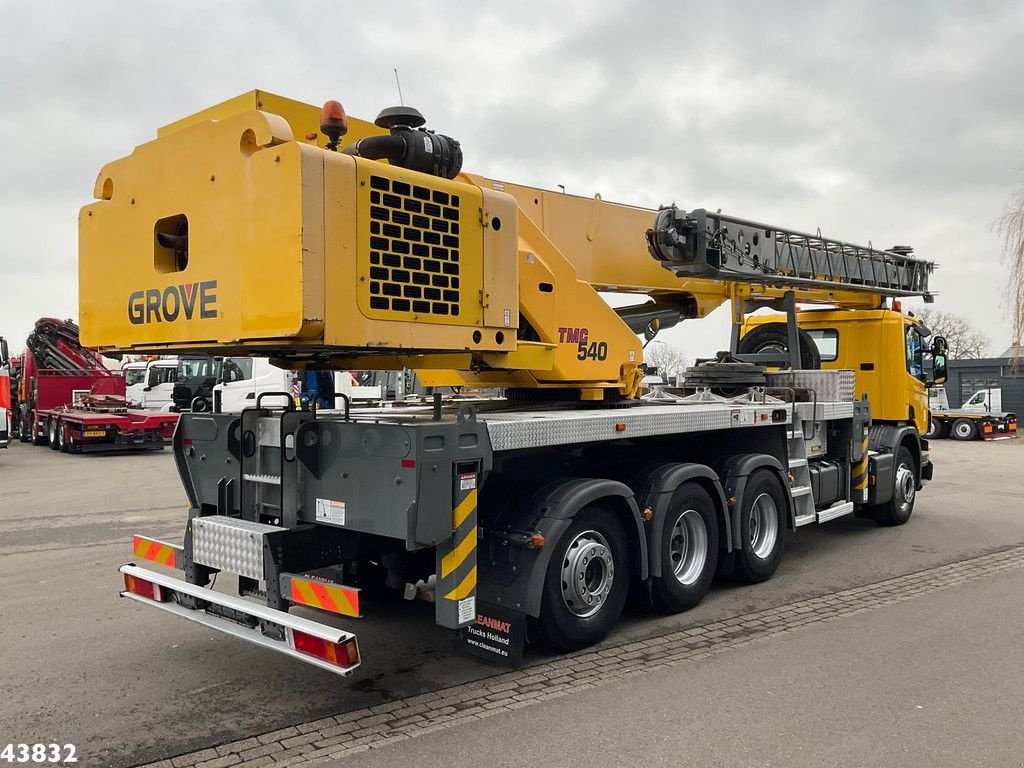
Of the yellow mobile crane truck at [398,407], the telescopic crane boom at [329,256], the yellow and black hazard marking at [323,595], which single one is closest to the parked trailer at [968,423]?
the yellow mobile crane truck at [398,407]

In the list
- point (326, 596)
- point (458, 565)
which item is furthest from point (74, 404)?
point (458, 565)

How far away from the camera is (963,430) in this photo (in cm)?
2816

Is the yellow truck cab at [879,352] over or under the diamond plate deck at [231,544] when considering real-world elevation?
over

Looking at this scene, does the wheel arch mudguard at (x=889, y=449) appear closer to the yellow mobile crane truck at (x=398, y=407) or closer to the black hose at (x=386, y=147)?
the yellow mobile crane truck at (x=398, y=407)

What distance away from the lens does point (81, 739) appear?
14.2 feet

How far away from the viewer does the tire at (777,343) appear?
1031cm

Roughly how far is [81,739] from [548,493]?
2.83 meters

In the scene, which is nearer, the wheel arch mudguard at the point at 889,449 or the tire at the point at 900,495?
the wheel arch mudguard at the point at 889,449

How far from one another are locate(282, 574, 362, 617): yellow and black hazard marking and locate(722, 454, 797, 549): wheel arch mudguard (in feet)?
11.9

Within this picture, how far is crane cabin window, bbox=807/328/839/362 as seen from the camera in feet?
35.4

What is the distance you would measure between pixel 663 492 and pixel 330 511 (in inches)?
96.3

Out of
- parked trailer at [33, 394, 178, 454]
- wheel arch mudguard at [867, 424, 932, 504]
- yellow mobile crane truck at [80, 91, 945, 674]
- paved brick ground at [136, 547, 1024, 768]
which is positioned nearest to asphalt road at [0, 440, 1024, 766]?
paved brick ground at [136, 547, 1024, 768]

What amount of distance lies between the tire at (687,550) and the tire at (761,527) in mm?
483

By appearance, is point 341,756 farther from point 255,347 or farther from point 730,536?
point 730,536
